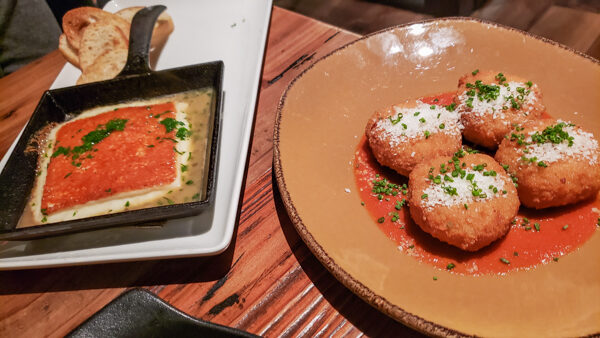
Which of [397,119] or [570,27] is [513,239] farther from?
[570,27]

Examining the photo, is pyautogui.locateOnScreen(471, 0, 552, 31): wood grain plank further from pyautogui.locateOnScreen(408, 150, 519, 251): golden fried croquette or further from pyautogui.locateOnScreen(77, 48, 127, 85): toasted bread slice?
pyautogui.locateOnScreen(77, 48, 127, 85): toasted bread slice

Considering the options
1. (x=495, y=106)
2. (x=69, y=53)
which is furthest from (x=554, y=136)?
(x=69, y=53)

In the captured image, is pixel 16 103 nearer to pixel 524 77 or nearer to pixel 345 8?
pixel 345 8

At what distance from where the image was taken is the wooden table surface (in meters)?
1.48

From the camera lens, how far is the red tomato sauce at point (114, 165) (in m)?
1.81

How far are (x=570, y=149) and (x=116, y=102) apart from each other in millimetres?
2320

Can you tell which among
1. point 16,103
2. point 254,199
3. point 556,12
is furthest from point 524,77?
point 16,103

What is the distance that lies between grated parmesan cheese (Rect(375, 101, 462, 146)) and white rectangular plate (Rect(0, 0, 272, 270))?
27.1 inches

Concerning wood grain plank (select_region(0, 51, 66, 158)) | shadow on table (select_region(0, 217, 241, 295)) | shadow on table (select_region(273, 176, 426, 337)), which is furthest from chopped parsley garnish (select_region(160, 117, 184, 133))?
wood grain plank (select_region(0, 51, 66, 158))

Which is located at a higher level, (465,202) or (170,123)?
(170,123)

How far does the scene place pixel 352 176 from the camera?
6.03 feet

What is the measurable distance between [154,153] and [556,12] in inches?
108

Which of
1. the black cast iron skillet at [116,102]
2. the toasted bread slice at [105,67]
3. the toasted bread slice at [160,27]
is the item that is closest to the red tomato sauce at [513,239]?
the black cast iron skillet at [116,102]

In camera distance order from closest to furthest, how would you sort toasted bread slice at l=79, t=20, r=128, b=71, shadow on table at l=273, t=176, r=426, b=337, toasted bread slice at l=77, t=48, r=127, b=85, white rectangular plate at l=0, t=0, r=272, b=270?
1. shadow on table at l=273, t=176, r=426, b=337
2. white rectangular plate at l=0, t=0, r=272, b=270
3. toasted bread slice at l=77, t=48, r=127, b=85
4. toasted bread slice at l=79, t=20, r=128, b=71
